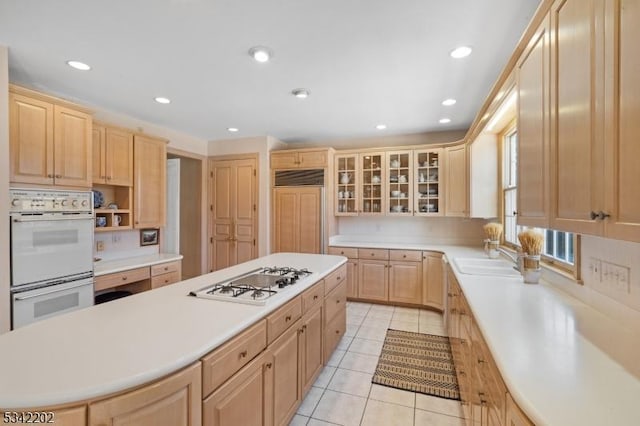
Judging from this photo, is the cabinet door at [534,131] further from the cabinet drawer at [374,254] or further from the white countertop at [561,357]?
the cabinet drawer at [374,254]

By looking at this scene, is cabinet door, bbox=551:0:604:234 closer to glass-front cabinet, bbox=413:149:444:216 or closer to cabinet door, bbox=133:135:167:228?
glass-front cabinet, bbox=413:149:444:216

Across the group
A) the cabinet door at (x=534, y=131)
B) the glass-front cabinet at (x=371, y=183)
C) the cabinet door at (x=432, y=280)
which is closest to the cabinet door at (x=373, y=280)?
the cabinet door at (x=432, y=280)

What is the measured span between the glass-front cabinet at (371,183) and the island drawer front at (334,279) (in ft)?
6.03

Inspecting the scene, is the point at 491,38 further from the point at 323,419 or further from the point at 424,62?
the point at 323,419

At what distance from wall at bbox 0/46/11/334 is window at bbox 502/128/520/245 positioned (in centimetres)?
449

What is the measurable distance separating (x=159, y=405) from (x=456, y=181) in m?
4.18

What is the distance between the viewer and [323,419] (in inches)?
79.0

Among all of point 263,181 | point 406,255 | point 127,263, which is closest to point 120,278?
point 127,263

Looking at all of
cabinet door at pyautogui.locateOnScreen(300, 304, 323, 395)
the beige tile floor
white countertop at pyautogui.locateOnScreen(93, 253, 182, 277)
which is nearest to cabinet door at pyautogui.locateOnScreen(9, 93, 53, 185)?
white countertop at pyautogui.locateOnScreen(93, 253, 182, 277)

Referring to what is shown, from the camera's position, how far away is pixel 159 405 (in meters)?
0.97

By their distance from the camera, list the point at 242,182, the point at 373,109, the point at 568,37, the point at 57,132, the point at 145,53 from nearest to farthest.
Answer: the point at 568,37 → the point at 145,53 → the point at 57,132 → the point at 373,109 → the point at 242,182

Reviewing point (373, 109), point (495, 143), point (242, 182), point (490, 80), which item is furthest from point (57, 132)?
point (495, 143)

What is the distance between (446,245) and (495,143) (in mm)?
1590

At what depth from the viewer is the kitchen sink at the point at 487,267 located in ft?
7.93
